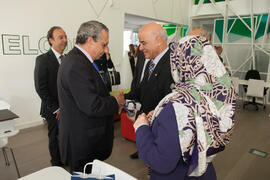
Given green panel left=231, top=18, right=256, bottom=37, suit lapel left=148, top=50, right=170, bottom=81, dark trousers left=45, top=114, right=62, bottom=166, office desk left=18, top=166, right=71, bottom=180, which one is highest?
green panel left=231, top=18, right=256, bottom=37

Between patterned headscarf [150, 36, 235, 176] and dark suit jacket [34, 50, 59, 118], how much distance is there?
178 centimetres

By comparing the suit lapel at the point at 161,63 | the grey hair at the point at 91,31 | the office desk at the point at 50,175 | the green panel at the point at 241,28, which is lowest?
the office desk at the point at 50,175

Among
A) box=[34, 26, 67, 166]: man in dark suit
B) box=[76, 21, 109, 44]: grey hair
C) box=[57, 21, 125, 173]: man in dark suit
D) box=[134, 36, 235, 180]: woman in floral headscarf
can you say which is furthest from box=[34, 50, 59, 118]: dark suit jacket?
box=[134, 36, 235, 180]: woman in floral headscarf

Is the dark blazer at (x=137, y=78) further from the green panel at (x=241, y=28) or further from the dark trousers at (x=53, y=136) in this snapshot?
the green panel at (x=241, y=28)

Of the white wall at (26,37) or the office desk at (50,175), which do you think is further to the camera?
the white wall at (26,37)

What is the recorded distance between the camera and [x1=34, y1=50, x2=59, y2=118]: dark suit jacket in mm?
2443

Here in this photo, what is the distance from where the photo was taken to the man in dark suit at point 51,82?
2453 millimetres

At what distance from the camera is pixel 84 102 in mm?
1474

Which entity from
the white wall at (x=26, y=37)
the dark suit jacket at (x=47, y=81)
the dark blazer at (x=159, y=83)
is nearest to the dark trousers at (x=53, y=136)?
the dark suit jacket at (x=47, y=81)

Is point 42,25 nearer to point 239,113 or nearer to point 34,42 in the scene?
point 34,42

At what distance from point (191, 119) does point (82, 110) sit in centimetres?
85

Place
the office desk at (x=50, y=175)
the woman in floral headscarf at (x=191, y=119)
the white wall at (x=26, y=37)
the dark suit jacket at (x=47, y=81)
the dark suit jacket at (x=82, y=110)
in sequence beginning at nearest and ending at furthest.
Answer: the woman in floral headscarf at (x=191, y=119), the office desk at (x=50, y=175), the dark suit jacket at (x=82, y=110), the dark suit jacket at (x=47, y=81), the white wall at (x=26, y=37)

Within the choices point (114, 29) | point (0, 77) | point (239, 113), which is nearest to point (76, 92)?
point (0, 77)

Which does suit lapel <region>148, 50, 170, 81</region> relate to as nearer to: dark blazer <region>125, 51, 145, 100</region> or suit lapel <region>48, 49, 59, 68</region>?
dark blazer <region>125, 51, 145, 100</region>
